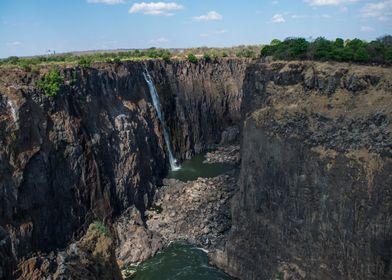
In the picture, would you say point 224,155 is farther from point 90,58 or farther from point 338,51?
point 338,51

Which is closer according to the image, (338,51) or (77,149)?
(338,51)

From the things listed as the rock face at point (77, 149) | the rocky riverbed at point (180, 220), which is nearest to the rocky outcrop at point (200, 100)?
the rock face at point (77, 149)

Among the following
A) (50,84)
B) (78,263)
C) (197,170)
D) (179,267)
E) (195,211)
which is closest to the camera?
(78,263)

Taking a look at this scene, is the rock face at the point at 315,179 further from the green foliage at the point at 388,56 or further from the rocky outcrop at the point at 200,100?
the rocky outcrop at the point at 200,100

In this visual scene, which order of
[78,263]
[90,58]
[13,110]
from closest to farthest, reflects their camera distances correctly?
[78,263] → [13,110] → [90,58]

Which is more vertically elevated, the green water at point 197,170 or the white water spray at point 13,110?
the white water spray at point 13,110

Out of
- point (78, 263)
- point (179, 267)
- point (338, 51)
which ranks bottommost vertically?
point (179, 267)

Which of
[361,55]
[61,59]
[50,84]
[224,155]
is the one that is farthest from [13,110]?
[224,155]

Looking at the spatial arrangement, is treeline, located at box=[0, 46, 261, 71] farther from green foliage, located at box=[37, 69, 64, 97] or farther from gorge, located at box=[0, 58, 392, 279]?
gorge, located at box=[0, 58, 392, 279]
